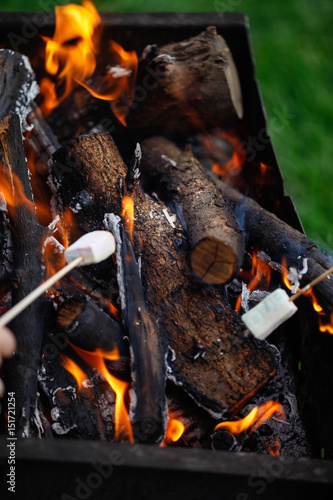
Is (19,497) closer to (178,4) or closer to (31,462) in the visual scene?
(31,462)

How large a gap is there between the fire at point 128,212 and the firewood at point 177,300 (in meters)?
0.03

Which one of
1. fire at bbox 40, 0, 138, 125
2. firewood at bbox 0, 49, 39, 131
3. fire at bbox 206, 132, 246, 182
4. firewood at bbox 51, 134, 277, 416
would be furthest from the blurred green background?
firewood at bbox 0, 49, 39, 131

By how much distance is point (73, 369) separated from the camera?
5.20ft

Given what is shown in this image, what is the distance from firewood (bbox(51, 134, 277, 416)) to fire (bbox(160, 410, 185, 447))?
15 centimetres

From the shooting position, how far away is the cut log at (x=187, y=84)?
2293 mm

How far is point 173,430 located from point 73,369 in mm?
439

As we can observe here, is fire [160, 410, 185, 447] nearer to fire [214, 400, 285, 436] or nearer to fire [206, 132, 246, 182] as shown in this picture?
fire [214, 400, 285, 436]

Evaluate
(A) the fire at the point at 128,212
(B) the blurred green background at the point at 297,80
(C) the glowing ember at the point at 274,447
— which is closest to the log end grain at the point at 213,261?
(A) the fire at the point at 128,212

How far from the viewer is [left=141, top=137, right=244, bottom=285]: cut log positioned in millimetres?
1547

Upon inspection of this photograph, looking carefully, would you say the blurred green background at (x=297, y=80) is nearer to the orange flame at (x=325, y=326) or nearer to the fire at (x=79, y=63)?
the orange flame at (x=325, y=326)

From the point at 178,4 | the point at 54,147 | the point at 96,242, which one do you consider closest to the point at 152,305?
the point at 96,242

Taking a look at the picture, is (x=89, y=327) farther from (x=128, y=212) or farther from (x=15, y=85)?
(x=15, y=85)


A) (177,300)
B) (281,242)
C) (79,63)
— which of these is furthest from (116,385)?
(79,63)

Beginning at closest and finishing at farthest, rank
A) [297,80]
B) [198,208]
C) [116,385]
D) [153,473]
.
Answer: [153,473] < [116,385] < [198,208] < [297,80]
